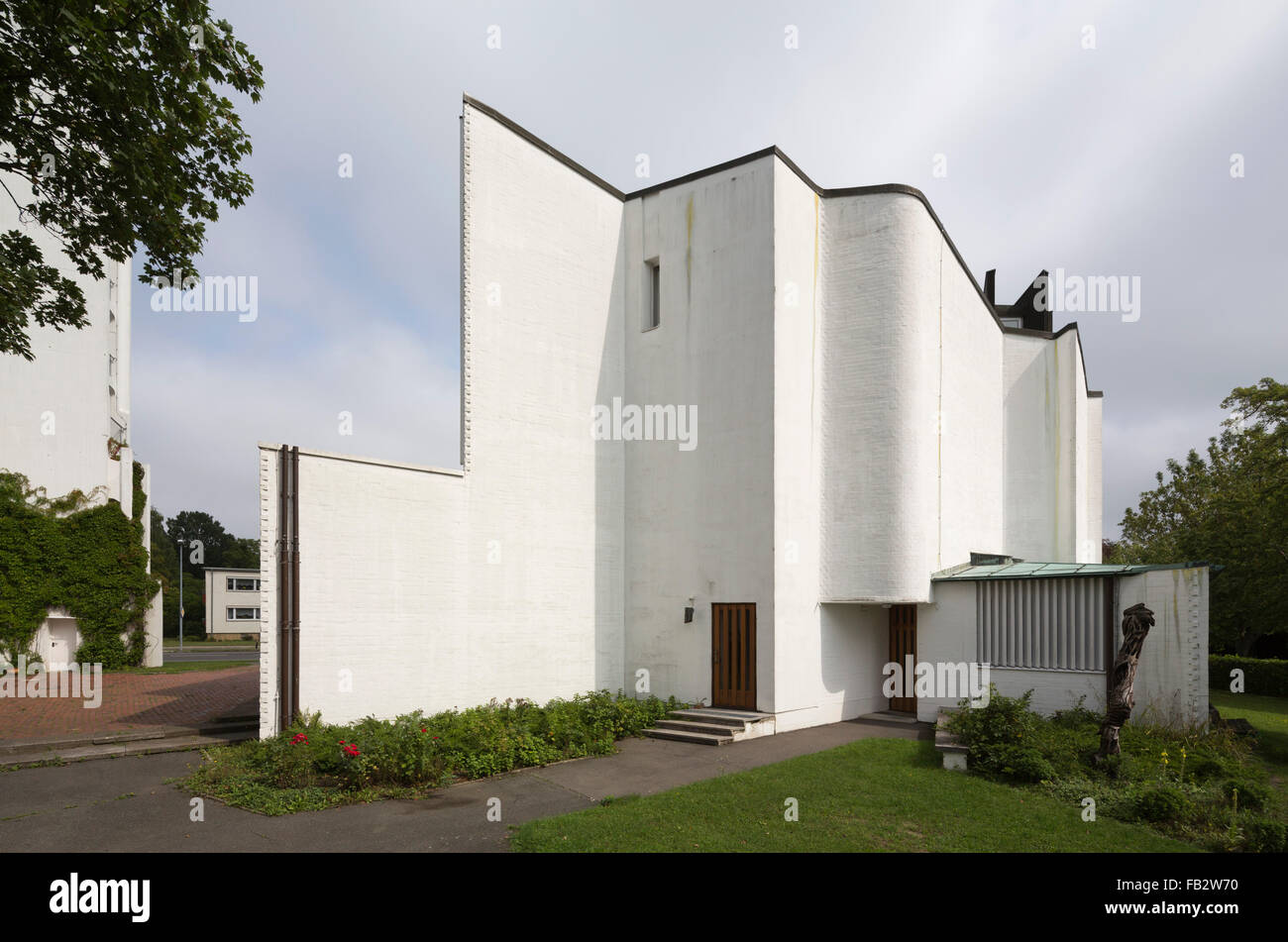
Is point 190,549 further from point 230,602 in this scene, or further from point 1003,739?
point 1003,739

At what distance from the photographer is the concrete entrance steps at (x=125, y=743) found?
10.2 m

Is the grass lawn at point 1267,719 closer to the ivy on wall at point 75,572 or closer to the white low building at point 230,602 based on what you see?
the ivy on wall at point 75,572

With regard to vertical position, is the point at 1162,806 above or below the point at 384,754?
below

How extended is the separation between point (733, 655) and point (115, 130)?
483 inches

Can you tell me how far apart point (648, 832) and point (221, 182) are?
9505 mm

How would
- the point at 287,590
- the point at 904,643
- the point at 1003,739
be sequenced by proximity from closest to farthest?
the point at 1003,739, the point at 287,590, the point at 904,643

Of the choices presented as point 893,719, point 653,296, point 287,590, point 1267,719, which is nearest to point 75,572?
point 287,590

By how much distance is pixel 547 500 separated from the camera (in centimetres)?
1406

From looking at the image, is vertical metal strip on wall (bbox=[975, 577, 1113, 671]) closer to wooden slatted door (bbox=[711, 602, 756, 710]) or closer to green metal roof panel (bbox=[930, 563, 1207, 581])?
green metal roof panel (bbox=[930, 563, 1207, 581])

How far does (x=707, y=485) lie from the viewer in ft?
47.5

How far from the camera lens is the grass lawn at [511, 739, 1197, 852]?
6836mm

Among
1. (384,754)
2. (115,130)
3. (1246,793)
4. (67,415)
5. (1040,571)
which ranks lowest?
(1246,793)

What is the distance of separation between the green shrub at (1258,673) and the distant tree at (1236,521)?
1.20 metres
